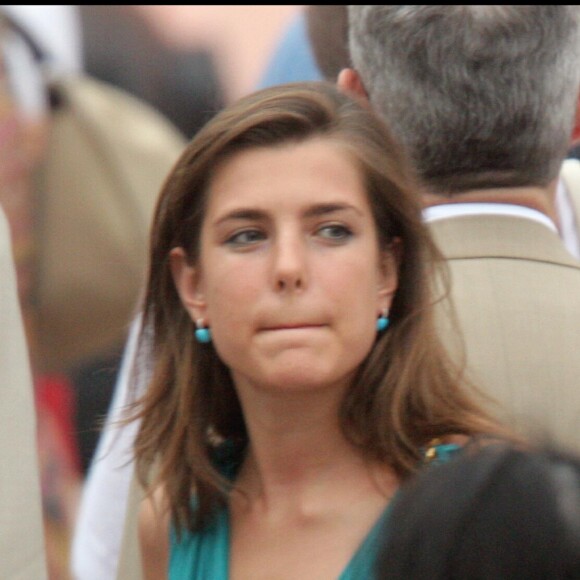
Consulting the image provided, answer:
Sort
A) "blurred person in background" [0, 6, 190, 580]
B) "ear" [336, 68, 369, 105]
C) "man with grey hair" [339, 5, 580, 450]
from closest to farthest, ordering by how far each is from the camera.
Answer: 1. "man with grey hair" [339, 5, 580, 450]
2. "ear" [336, 68, 369, 105]
3. "blurred person in background" [0, 6, 190, 580]

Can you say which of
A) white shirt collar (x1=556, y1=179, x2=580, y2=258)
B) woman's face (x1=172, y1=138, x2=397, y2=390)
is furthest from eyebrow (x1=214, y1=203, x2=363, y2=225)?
white shirt collar (x1=556, y1=179, x2=580, y2=258)

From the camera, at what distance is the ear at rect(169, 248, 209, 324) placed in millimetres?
2695

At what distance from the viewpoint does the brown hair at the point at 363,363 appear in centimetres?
263

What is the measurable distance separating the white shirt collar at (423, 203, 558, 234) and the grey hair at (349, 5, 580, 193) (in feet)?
0.10

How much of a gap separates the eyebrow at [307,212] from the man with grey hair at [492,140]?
361mm

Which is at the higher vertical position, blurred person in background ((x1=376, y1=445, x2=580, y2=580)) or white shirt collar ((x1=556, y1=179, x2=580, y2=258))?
blurred person in background ((x1=376, y1=445, x2=580, y2=580))

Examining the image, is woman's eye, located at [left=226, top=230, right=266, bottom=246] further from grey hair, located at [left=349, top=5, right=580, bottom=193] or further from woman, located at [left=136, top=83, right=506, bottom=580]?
grey hair, located at [left=349, top=5, right=580, bottom=193]

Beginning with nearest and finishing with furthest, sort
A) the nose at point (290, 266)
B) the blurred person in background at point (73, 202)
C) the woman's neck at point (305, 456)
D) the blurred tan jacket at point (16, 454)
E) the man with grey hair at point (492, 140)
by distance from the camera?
the nose at point (290, 266) → the woman's neck at point (305, 456) → the blurred tan jacket at point (16, 454) → the man with grey hair at point (492, 140) → the blurred person in background at point (73, 202)

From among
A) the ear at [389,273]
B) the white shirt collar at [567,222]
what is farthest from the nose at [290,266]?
the white shirt collar at [567,222]

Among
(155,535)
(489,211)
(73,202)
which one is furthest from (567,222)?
(73,202)

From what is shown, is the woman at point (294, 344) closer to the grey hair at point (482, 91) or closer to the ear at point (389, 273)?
the ear at point (389, 273)

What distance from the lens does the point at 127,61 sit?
661cm

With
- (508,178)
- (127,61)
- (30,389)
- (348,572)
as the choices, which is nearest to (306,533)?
(348,572)

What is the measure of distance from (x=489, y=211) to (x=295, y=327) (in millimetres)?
582
